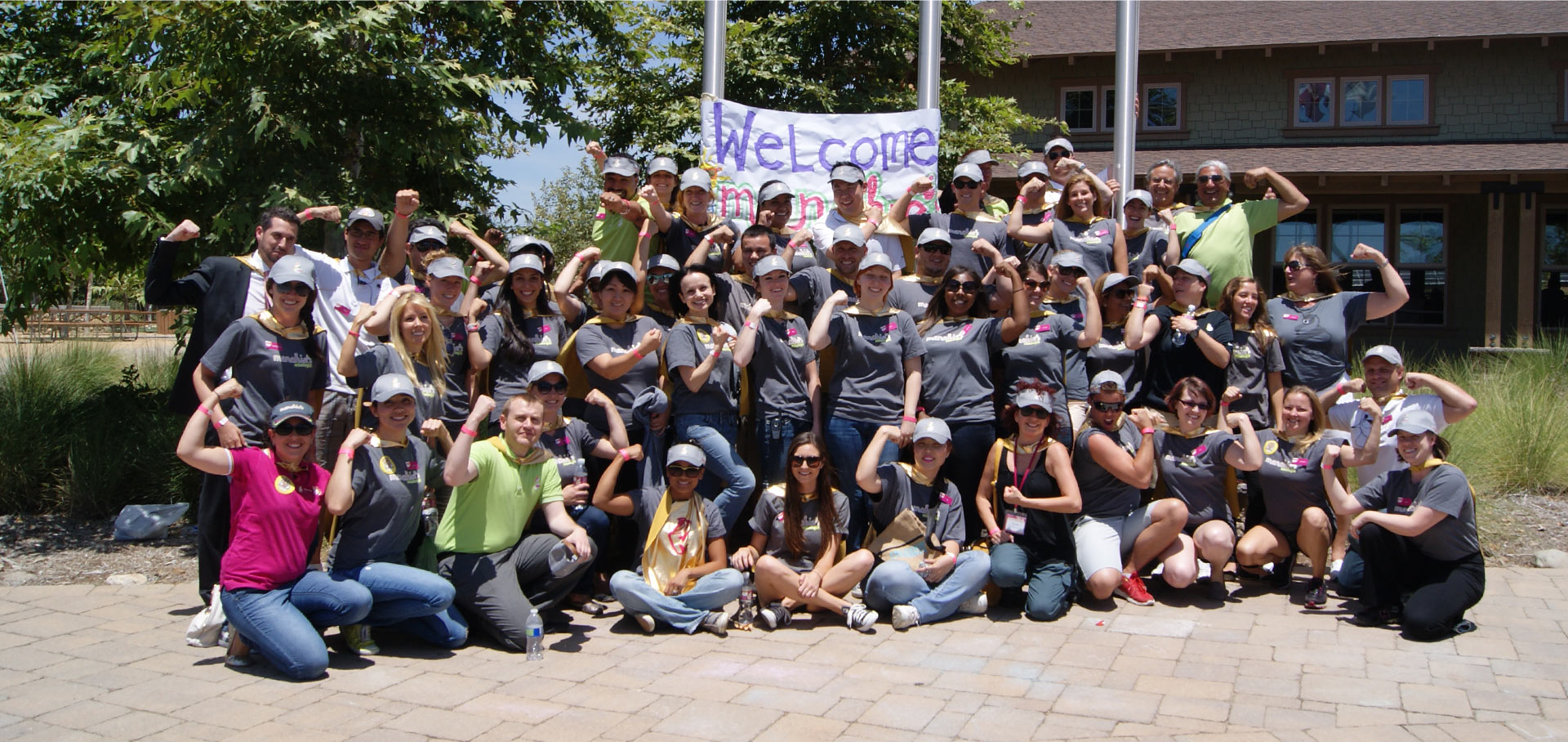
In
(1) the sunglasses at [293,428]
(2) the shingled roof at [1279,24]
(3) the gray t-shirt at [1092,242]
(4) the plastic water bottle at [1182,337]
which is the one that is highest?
(2) the shingled roof at [1279,24]

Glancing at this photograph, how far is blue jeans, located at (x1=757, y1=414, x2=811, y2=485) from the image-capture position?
6180 mm

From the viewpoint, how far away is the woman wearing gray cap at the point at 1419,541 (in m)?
5.58

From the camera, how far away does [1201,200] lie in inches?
298

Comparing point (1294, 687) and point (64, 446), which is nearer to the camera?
point (1294, 687)

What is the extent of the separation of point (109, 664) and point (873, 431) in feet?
12.7

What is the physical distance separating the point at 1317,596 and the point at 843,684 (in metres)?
2.99

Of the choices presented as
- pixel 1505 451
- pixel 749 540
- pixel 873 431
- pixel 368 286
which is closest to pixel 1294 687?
pixel 873 431

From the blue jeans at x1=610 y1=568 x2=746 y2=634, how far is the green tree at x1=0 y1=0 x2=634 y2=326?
3781 mm

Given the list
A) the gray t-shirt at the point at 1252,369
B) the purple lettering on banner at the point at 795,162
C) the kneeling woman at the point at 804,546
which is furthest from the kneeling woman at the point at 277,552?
the gray t-shirt at the point at 1252,369

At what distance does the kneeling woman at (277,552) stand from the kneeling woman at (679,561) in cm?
136

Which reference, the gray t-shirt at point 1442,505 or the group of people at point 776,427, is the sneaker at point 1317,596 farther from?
the gray t-shirt at point 1442,505

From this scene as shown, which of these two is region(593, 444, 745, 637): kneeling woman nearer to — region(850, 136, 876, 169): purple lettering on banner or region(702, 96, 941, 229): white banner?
region(702, 96, 941, 229): white banner

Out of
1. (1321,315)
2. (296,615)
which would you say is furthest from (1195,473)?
(296,615)

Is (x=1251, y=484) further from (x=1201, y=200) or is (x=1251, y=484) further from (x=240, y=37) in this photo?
(x=240, y=37)
